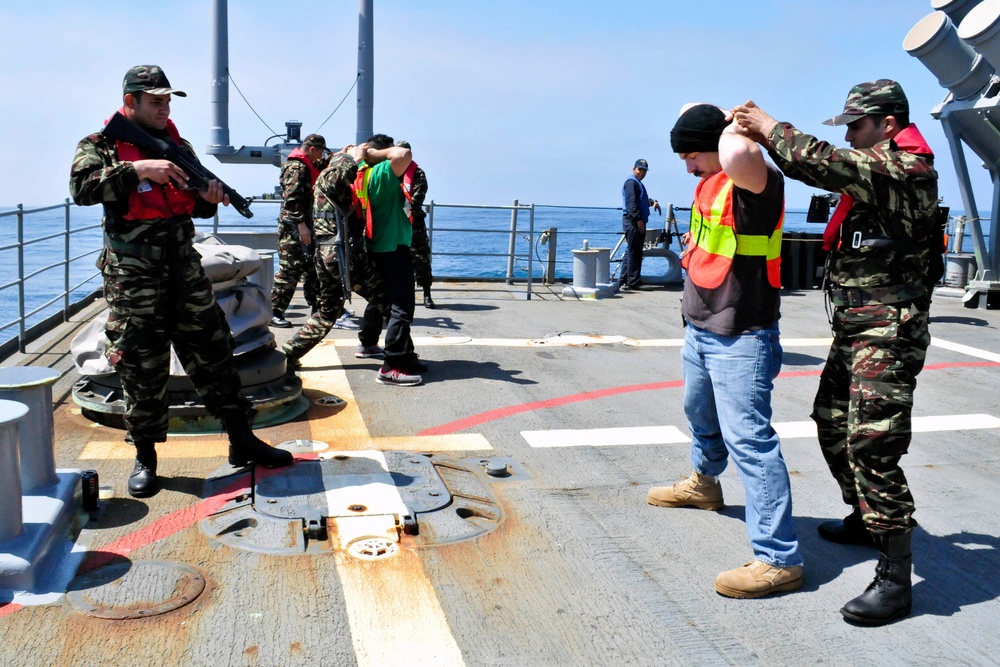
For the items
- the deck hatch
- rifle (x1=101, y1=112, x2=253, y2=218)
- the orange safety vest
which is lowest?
the deck hatch

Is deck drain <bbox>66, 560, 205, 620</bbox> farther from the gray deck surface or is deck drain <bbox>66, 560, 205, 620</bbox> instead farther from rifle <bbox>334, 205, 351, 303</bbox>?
rifle <bbox>334, 205, 351, 303</bbox>

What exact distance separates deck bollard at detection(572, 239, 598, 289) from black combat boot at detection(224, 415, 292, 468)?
7.84 m

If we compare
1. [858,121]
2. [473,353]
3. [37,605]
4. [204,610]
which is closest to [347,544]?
[204,610]

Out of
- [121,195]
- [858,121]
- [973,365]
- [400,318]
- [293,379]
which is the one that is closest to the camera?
[858,121]

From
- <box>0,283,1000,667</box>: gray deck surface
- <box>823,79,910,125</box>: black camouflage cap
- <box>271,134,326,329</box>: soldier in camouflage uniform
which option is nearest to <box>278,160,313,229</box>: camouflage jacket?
<box>271,134,326,329</box>: soldier in camouflage uniform

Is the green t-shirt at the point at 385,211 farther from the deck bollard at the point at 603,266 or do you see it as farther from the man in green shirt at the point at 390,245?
the deck bollard at the point at 603,266

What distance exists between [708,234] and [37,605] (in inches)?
112

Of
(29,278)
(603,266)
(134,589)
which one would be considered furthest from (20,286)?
(603,266)

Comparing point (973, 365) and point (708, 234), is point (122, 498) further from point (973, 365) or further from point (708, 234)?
point (973, 365)

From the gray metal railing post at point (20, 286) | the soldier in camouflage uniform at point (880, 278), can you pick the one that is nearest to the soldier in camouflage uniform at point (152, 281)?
the soldier in camouflage uniform at point (880, 278)

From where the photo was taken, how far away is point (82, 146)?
4.09m

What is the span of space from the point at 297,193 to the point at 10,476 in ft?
18.9

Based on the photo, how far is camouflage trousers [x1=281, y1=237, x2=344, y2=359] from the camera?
265 inches

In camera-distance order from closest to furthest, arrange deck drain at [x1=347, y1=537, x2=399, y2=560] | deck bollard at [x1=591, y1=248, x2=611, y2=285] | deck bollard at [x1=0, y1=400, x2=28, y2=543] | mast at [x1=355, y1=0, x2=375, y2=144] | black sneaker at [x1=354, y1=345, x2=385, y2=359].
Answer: deck bollard at [x1=0, y1=400, x2=28, y2=543]
deck drain at [x1=347, y1=537, x2=399, y2=560]
black sneaker at [x1=354, y1=345, x2=385, y2=359]
deck bollard at [x1=591, y1=248, x2=611, y2=285]
mast at [x1=355, y1=0, x2=375, y2=144]
